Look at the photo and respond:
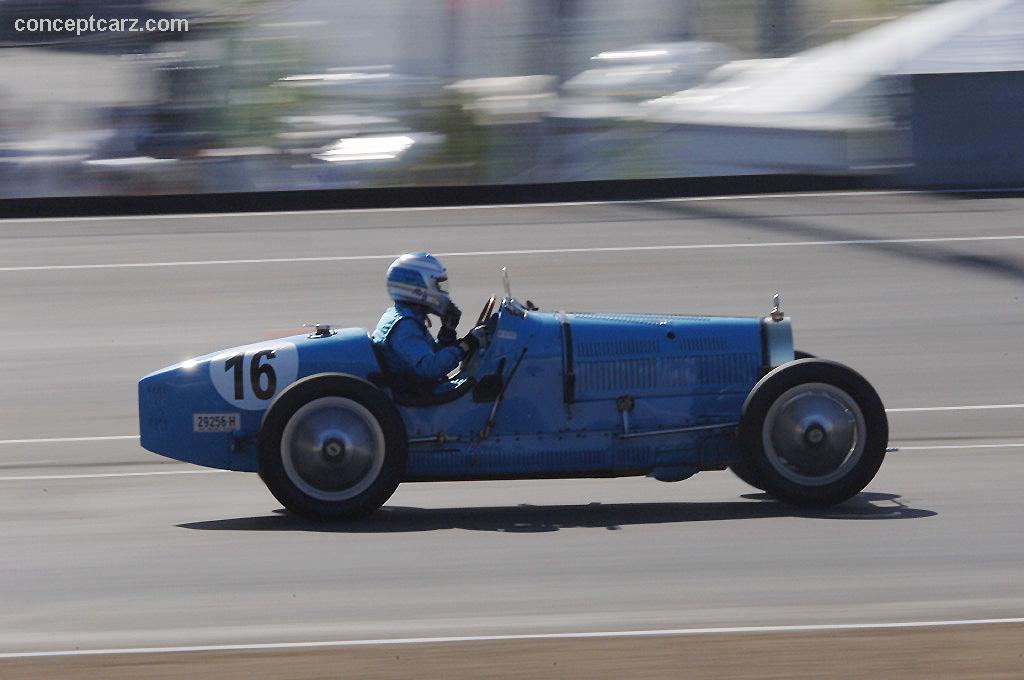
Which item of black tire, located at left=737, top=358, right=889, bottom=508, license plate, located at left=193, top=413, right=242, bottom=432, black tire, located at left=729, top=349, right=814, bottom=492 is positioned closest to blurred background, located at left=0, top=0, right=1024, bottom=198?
black tire, located at left=729, top=349, right=814, bottom=492

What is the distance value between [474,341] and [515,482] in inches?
52.1

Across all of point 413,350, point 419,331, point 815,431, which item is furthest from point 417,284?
point 815,431

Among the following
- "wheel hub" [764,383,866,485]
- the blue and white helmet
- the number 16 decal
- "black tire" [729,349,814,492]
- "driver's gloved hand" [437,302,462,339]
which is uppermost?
the blue and white helmet

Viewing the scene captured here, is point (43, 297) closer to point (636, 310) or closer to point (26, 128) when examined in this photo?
point (26, 128)

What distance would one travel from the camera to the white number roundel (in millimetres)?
8422

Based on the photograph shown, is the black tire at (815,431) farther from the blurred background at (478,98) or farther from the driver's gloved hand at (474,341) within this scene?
the blurred background at (478,98)

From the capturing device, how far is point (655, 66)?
19.0 meters

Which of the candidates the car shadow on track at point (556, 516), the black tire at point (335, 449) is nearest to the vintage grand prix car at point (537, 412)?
the black tire at point (335, 449)

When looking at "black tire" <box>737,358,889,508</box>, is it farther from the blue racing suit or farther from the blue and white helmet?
the blue and white helmet

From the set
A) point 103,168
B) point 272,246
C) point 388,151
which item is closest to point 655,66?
point 388,151

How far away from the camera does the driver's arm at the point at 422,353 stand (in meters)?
8.28

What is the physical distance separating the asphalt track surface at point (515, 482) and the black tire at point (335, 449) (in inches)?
6.7

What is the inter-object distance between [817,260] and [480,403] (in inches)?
326

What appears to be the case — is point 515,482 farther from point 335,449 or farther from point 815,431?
point 815,431
